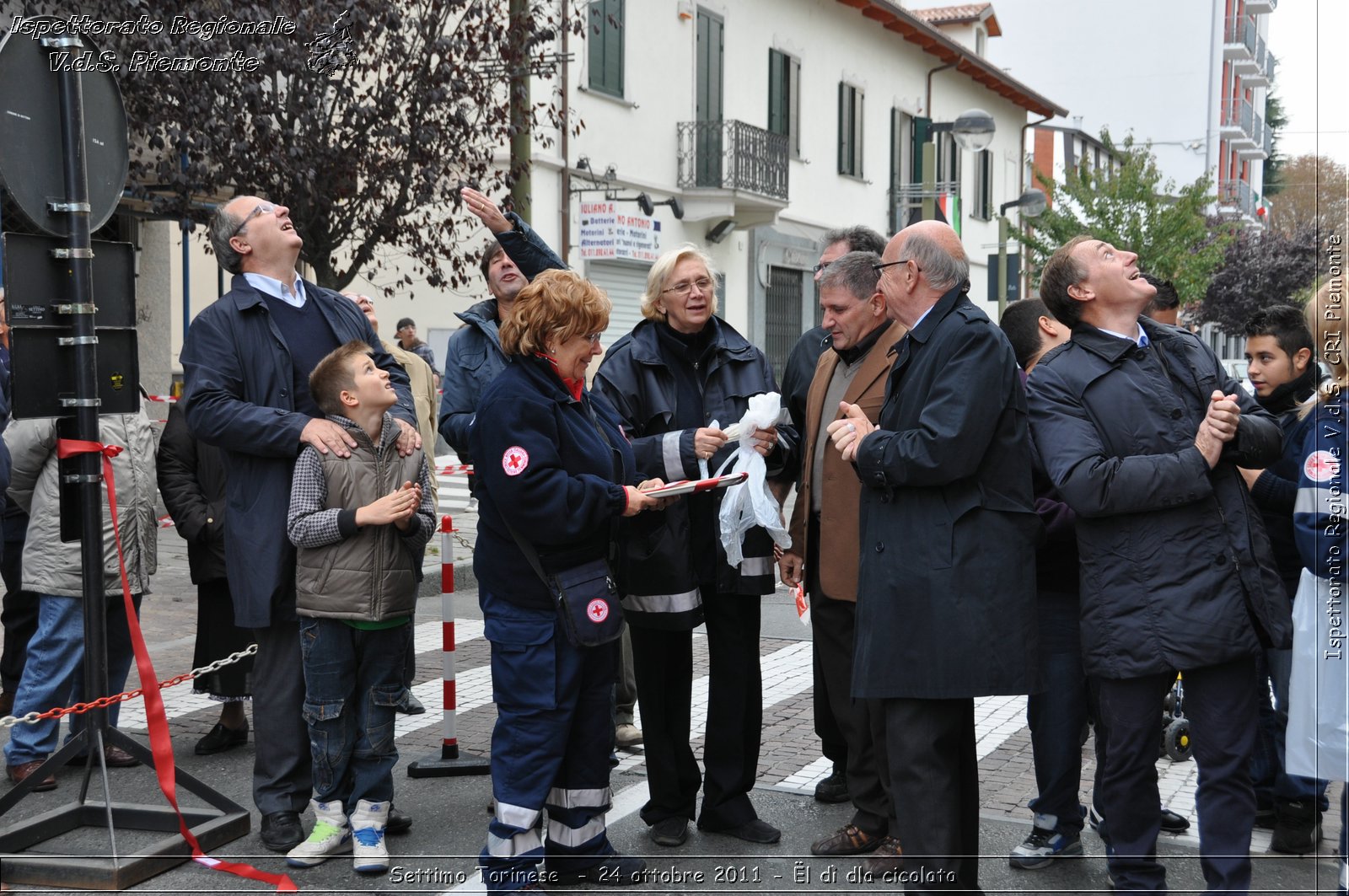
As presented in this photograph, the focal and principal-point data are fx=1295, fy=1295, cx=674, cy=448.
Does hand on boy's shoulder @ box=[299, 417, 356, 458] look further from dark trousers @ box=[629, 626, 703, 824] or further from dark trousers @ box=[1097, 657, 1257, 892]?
dark trousers @ box=[1097, 657, 1257, 892]

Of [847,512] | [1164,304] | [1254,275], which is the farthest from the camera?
[1254,275]

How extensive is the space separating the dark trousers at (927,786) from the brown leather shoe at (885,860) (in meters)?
0.51

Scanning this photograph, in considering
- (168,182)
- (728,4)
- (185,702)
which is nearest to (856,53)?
(728,4)

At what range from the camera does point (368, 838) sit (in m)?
4.40

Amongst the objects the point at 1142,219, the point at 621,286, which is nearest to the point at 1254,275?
the point at 1142,219

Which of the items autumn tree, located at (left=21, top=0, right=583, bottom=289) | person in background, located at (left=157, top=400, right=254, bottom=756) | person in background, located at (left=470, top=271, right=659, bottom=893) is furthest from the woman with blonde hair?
autumn tree, located at (left=21, top=0, right=583, bottom=289)

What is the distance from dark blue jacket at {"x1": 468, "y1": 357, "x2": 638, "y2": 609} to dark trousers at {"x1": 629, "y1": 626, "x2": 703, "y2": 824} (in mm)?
575

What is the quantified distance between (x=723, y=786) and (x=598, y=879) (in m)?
0.64

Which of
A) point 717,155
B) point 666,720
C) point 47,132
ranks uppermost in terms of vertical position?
point 717,155

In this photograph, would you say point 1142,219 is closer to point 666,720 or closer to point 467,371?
point 467,371

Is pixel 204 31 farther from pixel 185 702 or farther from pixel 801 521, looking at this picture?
pixel 801 521

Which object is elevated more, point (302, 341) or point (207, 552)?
point (302, 341)

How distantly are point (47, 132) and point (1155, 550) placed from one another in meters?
3.90

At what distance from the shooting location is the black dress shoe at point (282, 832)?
14.9ft
